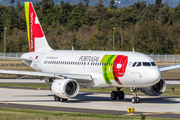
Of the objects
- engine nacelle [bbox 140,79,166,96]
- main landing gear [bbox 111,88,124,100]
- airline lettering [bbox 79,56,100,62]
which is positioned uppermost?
airline lettering [bbox 79,56,100,62]

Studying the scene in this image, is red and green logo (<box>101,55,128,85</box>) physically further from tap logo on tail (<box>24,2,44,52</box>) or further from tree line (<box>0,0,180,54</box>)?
tree line (<box>0,0,180,54</box>)

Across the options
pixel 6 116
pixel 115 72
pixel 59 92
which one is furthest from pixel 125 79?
pixel 6 116

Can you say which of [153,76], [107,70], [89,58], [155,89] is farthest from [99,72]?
[153,76]

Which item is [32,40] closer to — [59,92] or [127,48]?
[59,92]

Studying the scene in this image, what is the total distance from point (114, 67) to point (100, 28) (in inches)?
3961

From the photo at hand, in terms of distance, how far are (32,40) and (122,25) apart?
10135 cm

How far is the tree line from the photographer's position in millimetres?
105312

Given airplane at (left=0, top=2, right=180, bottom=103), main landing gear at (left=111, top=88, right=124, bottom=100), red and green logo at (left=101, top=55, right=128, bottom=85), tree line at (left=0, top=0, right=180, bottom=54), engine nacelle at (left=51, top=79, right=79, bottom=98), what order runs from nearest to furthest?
airplane at (left=0, top=2, right=180, bottom=103), red and green logo at (left=101, top=55, right=128, bottom=85), engine nacelle at (left=51, top=79, right=79, bottom=98), main landing gear at (left=111, top=88, right=124, bottom=100), tree line at (left=0, top=0, right=180, bottom=54)

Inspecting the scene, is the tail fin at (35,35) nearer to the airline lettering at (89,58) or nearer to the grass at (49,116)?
the airline lettering at (89,58)

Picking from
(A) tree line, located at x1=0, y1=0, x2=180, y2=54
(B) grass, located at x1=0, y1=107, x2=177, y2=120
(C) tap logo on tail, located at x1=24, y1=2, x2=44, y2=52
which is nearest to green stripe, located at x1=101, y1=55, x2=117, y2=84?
(B) grass, located at x1=0, y1=107, x2=177, y2=120

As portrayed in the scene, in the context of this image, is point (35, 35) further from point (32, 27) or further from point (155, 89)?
point (155, 89)

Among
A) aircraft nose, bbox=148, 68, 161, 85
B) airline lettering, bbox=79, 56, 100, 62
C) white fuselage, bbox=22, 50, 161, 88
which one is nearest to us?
aircraft nose, bbox=148, 68, 161, 85

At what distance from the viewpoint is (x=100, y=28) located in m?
130

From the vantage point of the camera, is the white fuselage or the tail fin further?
the tail fin
